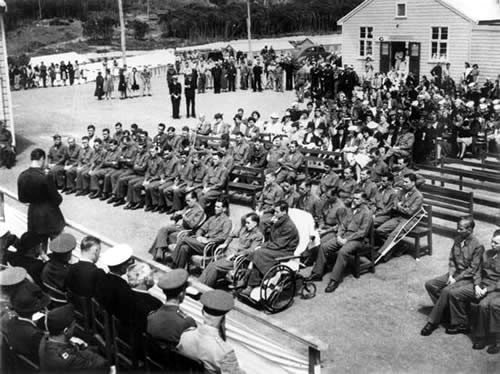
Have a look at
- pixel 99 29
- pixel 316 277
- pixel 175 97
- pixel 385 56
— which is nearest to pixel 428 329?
pixel 316 277

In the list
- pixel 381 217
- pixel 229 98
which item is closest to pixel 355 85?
pixel 229 98

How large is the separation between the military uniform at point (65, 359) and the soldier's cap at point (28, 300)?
0.54m

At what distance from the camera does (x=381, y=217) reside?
11.0 metres

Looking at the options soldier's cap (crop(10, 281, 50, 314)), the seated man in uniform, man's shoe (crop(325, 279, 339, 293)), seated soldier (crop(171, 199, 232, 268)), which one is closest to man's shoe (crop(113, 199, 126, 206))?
seated soldier (crop(171, 199, 232, 268))

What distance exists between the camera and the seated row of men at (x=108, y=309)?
16.3 ft

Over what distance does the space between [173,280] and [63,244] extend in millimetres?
1842

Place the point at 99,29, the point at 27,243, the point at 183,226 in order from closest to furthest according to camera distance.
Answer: the point at 27,243 → the point at 183,226 → the point at 99,29

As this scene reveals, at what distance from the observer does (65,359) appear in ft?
16.1

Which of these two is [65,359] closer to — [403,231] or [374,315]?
[374,315]

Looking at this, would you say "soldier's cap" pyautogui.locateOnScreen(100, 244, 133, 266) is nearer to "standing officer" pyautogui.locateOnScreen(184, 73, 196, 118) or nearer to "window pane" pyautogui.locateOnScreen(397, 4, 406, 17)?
"standing officer" pyautogui.locateOnScreen(184, 73, 196, 118)

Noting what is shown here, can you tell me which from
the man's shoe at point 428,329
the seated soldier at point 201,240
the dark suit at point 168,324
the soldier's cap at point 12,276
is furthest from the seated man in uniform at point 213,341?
the seated soldier at point 201,240

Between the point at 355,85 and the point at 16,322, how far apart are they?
82.2 feet

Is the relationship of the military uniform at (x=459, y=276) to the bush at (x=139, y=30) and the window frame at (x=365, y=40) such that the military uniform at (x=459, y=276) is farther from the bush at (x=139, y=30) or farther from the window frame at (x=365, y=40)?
the bush at (x=139, y=30)

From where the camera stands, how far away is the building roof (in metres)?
28.6
